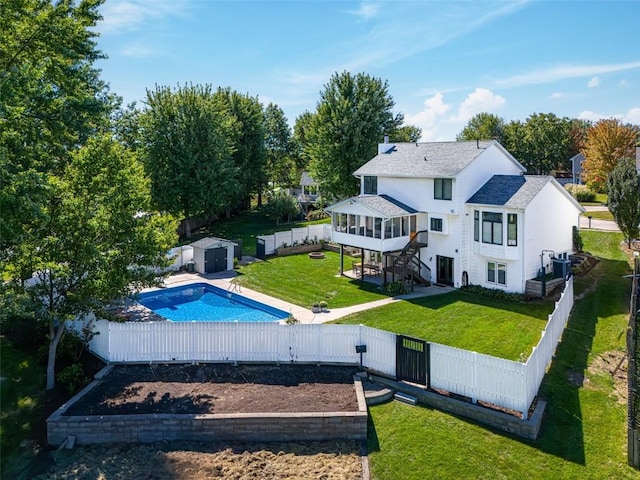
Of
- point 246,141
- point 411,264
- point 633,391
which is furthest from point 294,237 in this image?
point 633,391

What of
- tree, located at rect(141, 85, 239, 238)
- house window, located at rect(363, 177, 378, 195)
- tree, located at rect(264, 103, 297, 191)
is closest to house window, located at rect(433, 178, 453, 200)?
house window, located at rect(363, 177, 378, 195)

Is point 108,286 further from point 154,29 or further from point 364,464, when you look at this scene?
point 154,29

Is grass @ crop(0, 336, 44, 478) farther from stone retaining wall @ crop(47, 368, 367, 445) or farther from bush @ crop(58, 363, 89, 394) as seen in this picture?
stone retaining wall @ crop(47, 368, 367, 445)

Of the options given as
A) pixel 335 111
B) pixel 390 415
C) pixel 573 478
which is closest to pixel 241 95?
pixel 335 111

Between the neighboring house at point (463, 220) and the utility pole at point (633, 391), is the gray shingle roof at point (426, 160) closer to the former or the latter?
the neighboring house at point (463, 220)

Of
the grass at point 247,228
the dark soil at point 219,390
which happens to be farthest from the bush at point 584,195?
the dark soil at point 219,390
